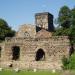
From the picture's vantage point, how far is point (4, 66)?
38281 mm

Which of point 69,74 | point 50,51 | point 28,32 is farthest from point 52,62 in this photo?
point 69,74

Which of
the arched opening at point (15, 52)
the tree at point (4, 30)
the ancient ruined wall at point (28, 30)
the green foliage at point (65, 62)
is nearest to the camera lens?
the green foliage at point (65, 62)

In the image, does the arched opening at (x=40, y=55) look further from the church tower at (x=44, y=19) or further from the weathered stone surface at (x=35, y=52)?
the church tower at (x=44, y=19)

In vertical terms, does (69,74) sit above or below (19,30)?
below

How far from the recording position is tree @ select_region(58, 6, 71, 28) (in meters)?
43.2

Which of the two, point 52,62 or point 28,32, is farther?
point 28,32

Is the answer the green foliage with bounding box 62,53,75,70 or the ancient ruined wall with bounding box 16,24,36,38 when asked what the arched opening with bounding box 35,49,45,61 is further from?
the ancient ruined wall with bounding box 16,24,36,38

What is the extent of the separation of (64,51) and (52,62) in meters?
1.73

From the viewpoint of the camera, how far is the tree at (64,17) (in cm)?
4316

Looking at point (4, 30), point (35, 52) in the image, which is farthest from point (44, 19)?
point (35, 52)

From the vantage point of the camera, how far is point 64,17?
43.4 meters

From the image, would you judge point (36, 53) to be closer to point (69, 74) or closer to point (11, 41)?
point (11, 41)

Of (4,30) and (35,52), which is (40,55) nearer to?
(35,52)

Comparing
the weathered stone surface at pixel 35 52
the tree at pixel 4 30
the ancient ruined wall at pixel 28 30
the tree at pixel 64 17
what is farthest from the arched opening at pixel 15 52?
the tree at pixel 4 30
